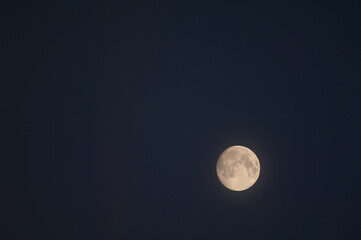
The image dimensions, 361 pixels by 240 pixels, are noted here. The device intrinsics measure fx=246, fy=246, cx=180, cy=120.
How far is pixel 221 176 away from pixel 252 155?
1127 millimetres

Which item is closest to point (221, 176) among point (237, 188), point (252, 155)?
point (237, 188)

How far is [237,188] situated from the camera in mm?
7148

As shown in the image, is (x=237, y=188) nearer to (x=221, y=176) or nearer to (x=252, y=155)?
(x=221, y=176)

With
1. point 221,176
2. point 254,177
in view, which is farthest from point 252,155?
point 221,176

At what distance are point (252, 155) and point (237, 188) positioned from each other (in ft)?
3.53

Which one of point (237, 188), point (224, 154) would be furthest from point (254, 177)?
point (224, 154)

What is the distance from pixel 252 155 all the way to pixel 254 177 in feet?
2.11

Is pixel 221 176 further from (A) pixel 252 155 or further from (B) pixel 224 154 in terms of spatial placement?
(A) pixel 252 155

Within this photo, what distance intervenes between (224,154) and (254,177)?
1.09 m

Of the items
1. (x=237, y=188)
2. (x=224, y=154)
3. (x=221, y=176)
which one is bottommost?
(x=237, y=188)

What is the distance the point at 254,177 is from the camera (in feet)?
23.8

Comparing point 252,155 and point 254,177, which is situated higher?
point 252,155

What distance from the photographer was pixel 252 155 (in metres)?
7.38

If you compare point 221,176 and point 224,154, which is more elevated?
point 224,154
